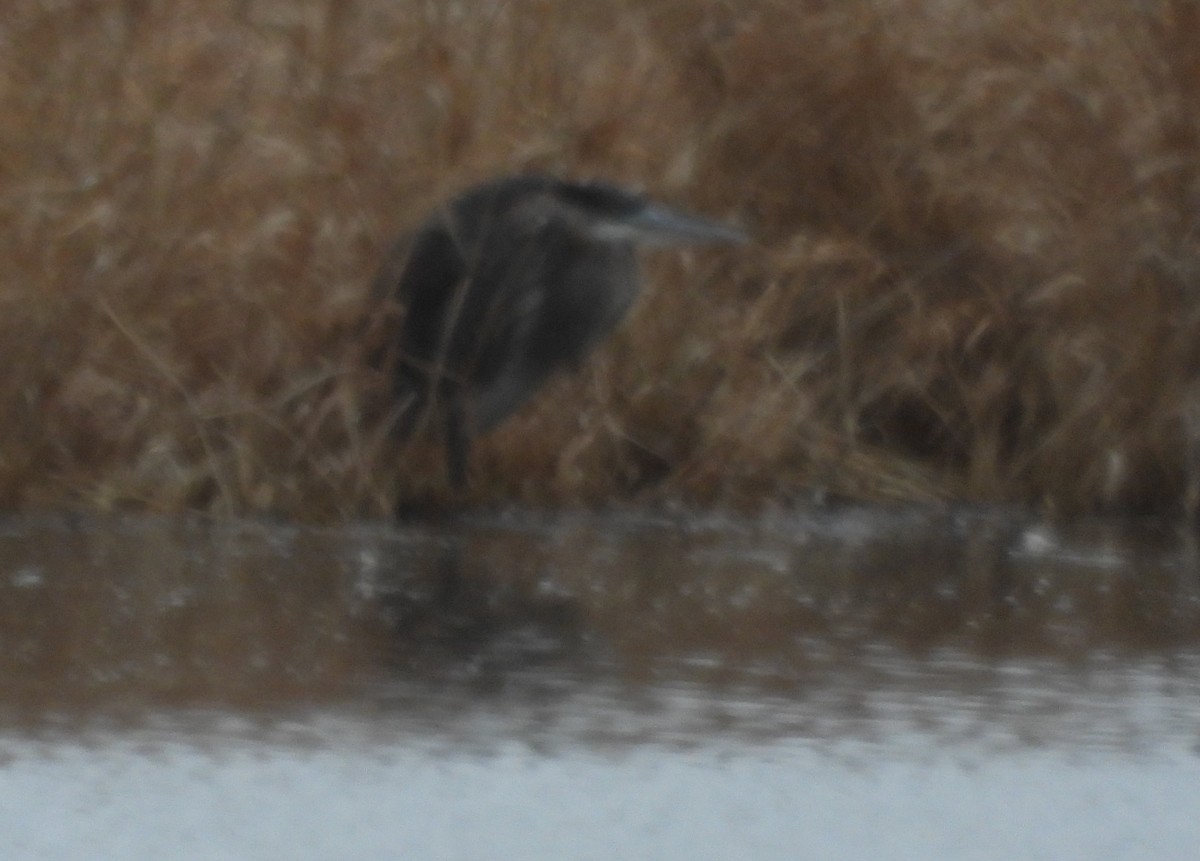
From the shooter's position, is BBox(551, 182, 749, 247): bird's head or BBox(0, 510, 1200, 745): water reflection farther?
BBox(551, 182, 749, 247): bird's head

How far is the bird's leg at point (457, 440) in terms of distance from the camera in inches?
202

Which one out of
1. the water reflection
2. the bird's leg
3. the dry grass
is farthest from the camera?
the dry grass

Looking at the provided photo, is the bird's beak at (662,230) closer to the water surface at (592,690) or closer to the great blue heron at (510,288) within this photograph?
the great blue heron at (510,288)

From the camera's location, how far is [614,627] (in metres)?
4.12

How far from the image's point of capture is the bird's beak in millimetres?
5270

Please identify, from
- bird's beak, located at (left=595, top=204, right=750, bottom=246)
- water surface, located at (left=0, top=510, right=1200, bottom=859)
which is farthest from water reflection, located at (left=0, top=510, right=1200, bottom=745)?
bird's beak, located at (left=595, top=204, right=750, bottom=246)

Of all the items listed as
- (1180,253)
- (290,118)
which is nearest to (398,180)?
(290,118)

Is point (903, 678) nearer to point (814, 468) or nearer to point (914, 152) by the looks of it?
point (814, 468)

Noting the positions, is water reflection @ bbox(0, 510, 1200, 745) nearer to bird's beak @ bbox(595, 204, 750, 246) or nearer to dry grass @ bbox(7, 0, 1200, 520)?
dry grass @ bbox(7, 0, 1200, 520)

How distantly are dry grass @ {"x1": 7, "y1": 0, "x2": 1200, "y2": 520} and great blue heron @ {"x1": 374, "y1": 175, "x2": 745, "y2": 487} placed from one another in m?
0.12

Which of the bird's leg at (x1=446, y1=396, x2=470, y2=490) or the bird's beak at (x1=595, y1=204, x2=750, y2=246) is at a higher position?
the bird's beak at (x1=595, y1=204, x2=750, y2=246)

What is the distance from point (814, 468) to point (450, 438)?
74 cm

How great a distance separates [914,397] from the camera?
5781 millimetres

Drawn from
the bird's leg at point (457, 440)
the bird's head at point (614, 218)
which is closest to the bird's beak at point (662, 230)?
the bird's head at point (614, 218)
